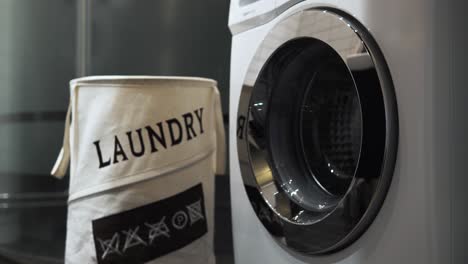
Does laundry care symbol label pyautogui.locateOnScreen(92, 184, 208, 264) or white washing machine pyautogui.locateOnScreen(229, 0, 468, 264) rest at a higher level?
white washing machine pyautogui.locateOnScreen(229, 0, 468, 264)

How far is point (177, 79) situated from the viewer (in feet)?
3.34

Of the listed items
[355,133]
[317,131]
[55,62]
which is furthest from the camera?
[55,62]

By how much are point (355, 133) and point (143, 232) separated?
0.51 metres

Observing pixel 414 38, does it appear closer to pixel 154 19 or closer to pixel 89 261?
pixel 89 261

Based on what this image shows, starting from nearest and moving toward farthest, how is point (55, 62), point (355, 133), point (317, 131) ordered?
point (355, 133) < point (317, 131) < point (55, 62)

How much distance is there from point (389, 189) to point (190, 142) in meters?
0.49

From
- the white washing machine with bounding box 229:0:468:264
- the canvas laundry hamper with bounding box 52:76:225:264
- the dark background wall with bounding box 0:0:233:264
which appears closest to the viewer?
the white washing machine with bounding box 229:0:468:264

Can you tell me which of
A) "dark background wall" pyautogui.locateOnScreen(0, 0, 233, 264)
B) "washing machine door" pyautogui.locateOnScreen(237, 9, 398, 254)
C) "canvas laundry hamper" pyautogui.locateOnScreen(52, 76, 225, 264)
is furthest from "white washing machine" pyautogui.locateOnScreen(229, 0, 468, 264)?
"dark background wall" pyautogui.locateOnScreen(0, 0, 233, 264)

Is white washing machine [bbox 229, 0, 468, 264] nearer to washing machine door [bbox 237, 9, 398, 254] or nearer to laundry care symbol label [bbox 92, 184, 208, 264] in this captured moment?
washing machine door [bbox 237, 9, 398, 254]

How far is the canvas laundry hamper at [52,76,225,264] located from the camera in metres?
0.98

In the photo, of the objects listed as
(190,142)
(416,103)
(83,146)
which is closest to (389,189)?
(416,103)

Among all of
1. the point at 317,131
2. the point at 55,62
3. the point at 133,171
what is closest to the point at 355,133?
the point at 317,131

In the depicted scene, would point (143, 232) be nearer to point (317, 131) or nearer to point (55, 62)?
point (317, 131)

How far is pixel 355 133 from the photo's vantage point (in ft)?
2.82
